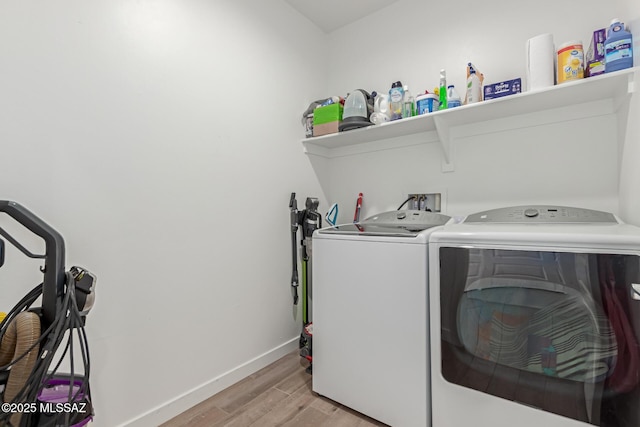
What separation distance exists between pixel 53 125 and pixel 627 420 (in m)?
2.23

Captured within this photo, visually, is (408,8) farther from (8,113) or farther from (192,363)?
(192,363)

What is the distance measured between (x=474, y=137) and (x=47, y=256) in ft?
6.76

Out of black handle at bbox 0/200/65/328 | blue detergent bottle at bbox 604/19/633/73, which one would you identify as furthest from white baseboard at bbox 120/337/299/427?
blue detergent bottle at bbox 604/19/633/73

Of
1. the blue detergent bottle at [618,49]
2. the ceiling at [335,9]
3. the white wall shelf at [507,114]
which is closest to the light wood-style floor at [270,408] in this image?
the white wall shelf at [507,114]

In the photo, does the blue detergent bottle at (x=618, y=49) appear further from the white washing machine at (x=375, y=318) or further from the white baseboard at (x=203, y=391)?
the white baseboard at (x=203, y=391)

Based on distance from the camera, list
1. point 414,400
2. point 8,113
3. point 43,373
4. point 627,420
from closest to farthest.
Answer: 1. point 43,373
2. point 627,420
3. point 8,113
4. point 414,400

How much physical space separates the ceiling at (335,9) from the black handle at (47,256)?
212 centimetres

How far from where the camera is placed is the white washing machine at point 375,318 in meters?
1.29

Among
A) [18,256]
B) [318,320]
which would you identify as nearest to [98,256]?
[18,256]

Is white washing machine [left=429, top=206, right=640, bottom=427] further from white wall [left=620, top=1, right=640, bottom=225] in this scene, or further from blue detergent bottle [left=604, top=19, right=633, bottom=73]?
blue detergent bottle [left=604, top=19, right=633, bottom=73]

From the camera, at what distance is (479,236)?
114 centimetres

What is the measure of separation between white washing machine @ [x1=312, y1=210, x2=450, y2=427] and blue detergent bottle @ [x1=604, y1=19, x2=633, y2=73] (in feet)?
3.16

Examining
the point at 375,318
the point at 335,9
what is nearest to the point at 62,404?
the point at 375,318

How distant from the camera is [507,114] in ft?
5.42
